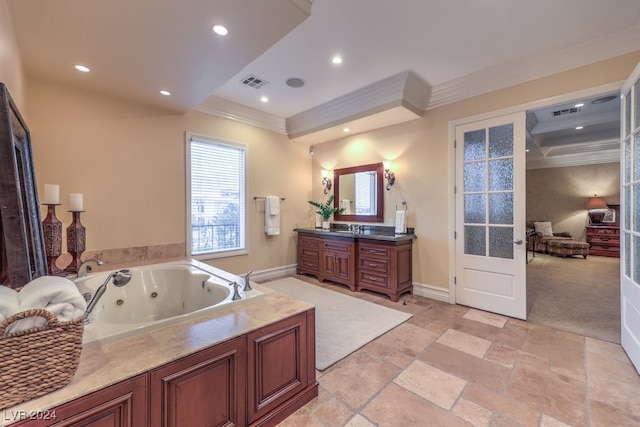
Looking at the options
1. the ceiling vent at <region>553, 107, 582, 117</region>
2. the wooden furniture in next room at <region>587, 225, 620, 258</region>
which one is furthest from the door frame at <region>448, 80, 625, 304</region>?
the wooden furniture in next room at <region>587, 225, 620, 258</region>

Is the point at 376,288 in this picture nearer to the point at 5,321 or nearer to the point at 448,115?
the point at 448,115

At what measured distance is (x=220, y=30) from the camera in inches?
74.9

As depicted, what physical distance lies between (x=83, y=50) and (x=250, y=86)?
5.57 feet

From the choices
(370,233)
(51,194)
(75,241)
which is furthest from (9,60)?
(370,233)

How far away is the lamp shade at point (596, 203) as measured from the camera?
690 centimetres

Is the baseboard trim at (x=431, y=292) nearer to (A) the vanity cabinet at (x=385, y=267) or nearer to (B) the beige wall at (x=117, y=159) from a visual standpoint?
(A) the vanity cabinet at (x=385, y=267)

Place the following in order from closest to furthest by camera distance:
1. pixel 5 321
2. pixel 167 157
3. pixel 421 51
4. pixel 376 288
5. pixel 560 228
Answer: pixel 5 321
pixel 421 51
pixel 167 157
pixel 376 288
pixel 560 228

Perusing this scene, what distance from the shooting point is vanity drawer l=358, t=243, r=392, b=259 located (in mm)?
3617

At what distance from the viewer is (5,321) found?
90cm

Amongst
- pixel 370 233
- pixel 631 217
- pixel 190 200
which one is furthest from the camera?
pixel 370 233

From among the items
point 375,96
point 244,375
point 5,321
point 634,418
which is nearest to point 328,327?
point 244,375

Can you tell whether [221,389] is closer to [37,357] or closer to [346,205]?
[37,357]

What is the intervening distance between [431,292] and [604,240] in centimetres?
633

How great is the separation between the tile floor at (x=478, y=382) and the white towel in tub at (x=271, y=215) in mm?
2530
